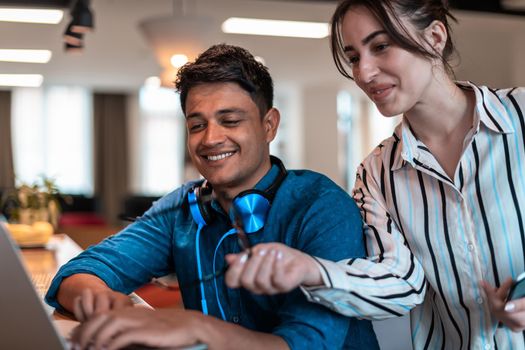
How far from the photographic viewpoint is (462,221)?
53.5 inches

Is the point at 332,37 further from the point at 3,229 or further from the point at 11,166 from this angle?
the point at 11,166

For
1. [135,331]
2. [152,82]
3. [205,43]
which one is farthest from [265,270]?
[152,82]

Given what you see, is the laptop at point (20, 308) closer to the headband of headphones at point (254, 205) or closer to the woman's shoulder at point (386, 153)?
the headband of headphones at point (254, 205)

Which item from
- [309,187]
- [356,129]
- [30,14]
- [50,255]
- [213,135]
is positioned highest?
[30,14]

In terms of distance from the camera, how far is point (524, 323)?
119 centimetres

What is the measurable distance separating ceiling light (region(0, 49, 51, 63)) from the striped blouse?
7887mm

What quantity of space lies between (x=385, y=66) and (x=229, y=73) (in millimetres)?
337

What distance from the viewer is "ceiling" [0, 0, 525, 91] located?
638 cm

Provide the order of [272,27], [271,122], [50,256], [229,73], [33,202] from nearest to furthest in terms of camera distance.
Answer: [229,73]
[271,122]
[50,256]
[33,202]
[272,27]

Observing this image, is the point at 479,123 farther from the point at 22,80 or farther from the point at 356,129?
the point at 356,129

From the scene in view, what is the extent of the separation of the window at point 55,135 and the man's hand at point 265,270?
37.9 ft

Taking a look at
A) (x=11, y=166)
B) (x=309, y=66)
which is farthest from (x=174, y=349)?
(x=11, y=166)

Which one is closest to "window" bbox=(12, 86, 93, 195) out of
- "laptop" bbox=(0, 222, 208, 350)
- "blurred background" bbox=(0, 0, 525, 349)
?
"blurred background" bbox=(0, 0, 525, 349)

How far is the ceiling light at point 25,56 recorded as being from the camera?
333 inches
